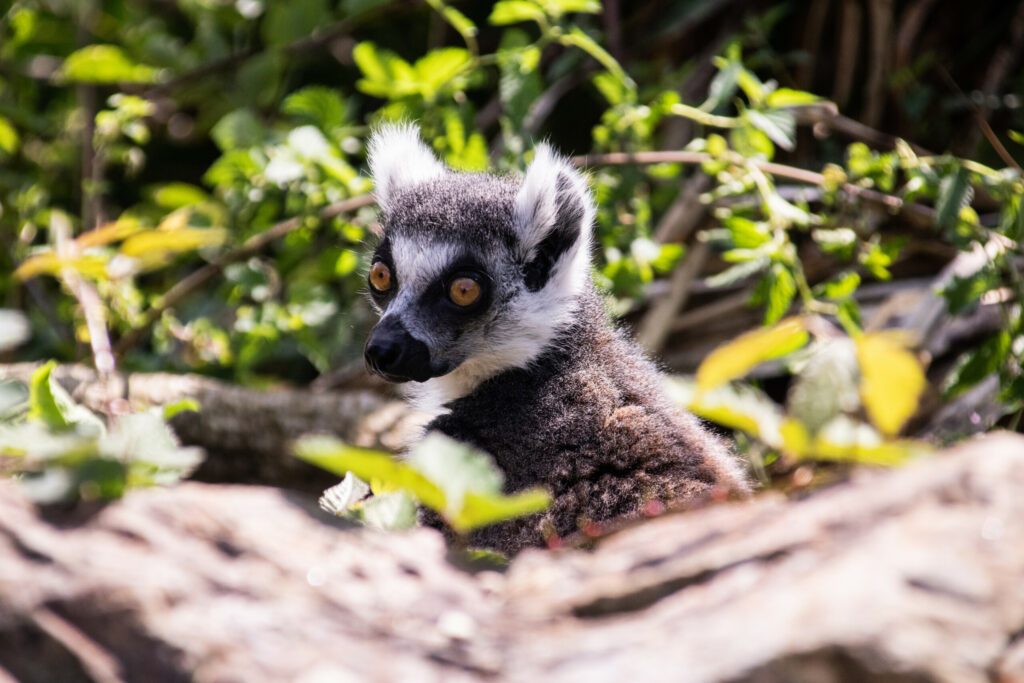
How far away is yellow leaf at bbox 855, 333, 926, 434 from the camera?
1391 millimetres

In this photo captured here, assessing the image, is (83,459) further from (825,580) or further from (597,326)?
(597,326)

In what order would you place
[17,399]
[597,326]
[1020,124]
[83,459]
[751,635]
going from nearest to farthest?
[751,635] → [83,459] → [17,399] → [597,326] → [1020,124]

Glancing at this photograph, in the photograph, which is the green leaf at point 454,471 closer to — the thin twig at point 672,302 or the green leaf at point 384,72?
the green leaf at point 384,72

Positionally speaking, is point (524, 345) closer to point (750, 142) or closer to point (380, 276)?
point (380, 276)

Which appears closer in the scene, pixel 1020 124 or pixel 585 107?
A: pixel 1020 124

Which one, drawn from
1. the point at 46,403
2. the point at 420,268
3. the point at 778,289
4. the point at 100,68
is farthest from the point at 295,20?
the point at 46,403

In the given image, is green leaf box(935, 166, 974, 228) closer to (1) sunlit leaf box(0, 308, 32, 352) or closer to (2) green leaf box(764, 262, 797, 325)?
(2) green leaf box(764, 262, 797, 325)

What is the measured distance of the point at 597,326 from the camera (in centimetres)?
339

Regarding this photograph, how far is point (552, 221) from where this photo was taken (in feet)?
11.7

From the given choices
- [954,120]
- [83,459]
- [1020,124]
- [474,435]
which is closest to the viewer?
[83,459]

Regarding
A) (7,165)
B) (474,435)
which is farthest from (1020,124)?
(7,165)

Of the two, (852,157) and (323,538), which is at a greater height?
(323,538)

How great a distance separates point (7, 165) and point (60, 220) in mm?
1074

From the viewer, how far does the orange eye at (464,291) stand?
3449mm
